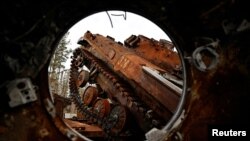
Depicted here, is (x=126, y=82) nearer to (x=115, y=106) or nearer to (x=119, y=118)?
(x=115, y=106)

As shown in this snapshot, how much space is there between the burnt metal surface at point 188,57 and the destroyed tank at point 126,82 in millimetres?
1600

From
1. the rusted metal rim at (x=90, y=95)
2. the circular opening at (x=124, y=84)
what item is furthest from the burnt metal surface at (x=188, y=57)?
the rusted metal rim at (x=90, y=95)

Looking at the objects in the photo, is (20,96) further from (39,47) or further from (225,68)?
(225,68)

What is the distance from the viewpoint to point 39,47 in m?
3.07

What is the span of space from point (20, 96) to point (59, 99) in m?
3.46

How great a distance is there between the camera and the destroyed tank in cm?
557

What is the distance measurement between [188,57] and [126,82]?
4015mm

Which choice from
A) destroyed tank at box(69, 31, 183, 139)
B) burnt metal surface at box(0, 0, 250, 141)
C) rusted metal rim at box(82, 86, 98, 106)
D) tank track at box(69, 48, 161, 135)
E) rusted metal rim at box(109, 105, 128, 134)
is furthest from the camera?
rusted metal rim at box(82, 86, 98, 106)

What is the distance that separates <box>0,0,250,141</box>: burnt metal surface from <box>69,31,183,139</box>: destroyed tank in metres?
1.60

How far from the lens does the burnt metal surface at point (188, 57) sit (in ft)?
10.0

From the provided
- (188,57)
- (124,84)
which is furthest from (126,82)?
(188,57)

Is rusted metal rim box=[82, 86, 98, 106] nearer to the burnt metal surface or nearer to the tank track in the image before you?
the tank track

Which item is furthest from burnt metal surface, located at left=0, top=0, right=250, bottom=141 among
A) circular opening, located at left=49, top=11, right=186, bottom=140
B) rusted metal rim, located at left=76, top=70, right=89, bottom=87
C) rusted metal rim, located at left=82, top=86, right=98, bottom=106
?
rusted metal rim, located at left=76, top=70, right=89, bottom=87

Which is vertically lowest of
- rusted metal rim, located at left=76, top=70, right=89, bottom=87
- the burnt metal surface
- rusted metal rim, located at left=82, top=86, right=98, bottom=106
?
the burnt metal surface
